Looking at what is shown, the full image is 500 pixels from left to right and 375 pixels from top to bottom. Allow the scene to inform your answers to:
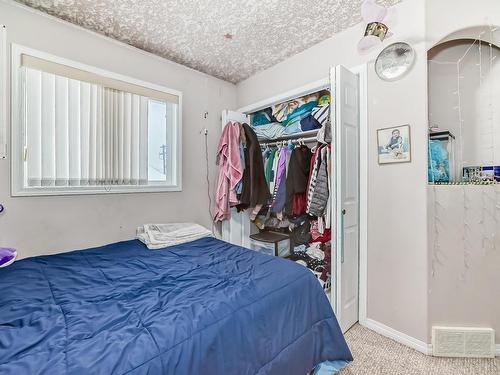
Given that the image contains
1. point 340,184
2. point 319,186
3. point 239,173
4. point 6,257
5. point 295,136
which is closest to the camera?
point 6,257

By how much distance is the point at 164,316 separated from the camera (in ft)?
3.09

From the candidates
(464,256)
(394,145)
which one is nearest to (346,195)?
(394,145)

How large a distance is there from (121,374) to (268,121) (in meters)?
2.69

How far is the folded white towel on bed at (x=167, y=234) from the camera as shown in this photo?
197 cm

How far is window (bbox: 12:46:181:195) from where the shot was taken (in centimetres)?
175

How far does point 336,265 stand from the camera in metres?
1.80

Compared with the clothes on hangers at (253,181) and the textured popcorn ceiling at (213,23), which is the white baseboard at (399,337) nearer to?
the clothes on hangers at (253,181)

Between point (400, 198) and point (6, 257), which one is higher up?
point (400, 198)

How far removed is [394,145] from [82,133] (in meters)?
2.50

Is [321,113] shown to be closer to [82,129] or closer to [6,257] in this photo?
[82,129]

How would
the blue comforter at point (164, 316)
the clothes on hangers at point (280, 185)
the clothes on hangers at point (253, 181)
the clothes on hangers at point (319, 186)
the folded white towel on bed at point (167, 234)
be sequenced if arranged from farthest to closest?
1. the clothes on hangers at point (253, 181)
2. the clothes on hangers at point (280, 185)
3. the clothes on hangers at point (319, 186)
4. the folded white towel on bed at point (167, 234)
5. the blue comforter at point (164, 316)

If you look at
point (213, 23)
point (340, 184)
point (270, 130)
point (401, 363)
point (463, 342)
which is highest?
point (213, 23)

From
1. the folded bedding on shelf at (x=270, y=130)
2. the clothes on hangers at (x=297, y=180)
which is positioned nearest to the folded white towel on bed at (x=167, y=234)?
the clothes on hangers at (x=297, y=180)

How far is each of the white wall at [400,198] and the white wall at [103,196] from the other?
1.60 meters
